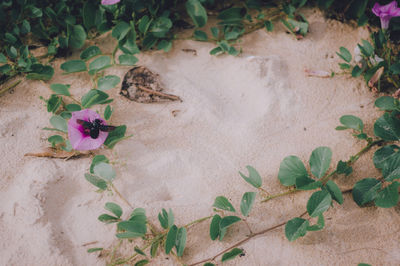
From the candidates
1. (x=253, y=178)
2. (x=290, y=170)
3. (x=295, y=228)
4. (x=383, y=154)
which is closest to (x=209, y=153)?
(x=253, y=178)

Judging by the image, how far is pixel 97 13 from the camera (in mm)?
1618

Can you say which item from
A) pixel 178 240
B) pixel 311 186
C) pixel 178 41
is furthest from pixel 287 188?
pixel 178 41

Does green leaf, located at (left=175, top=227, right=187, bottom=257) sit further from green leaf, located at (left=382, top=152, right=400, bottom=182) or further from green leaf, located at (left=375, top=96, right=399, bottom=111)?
green leaf, located at (left=375, top=96, right=399, bottom=111)

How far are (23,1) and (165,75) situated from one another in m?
0.76

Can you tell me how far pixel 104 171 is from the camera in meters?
1.22

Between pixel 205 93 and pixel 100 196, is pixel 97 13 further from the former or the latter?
pixel 100 196

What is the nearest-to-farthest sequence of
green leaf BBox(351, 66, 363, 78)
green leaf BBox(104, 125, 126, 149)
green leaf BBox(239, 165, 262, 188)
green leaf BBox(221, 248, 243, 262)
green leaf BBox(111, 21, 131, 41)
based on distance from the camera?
green leaf BBox(221, 248, 243, 262) < green leaf BBox(239, 165, 262, 188) < green leaf BBox(104, 125, 126, 149) < green leaf BBox(351, 66, 363, 78) < green leaf BBox(111, 21, 131, 41)

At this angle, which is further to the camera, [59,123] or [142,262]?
[59,123]

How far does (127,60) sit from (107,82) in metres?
0.14

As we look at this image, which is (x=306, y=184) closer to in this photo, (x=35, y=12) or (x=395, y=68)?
(x=395, y=68)

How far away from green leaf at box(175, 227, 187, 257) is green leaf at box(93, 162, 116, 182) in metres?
0.31

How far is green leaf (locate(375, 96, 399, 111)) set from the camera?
4.31 ft

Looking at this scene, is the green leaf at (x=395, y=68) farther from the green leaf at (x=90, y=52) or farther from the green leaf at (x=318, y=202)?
the green leaf at (x=90, y=52)

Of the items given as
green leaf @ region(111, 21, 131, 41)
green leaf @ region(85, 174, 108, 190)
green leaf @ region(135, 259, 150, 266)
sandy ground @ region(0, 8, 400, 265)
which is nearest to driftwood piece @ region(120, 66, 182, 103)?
sandy ground @ region(0, 8, 400, 265)
